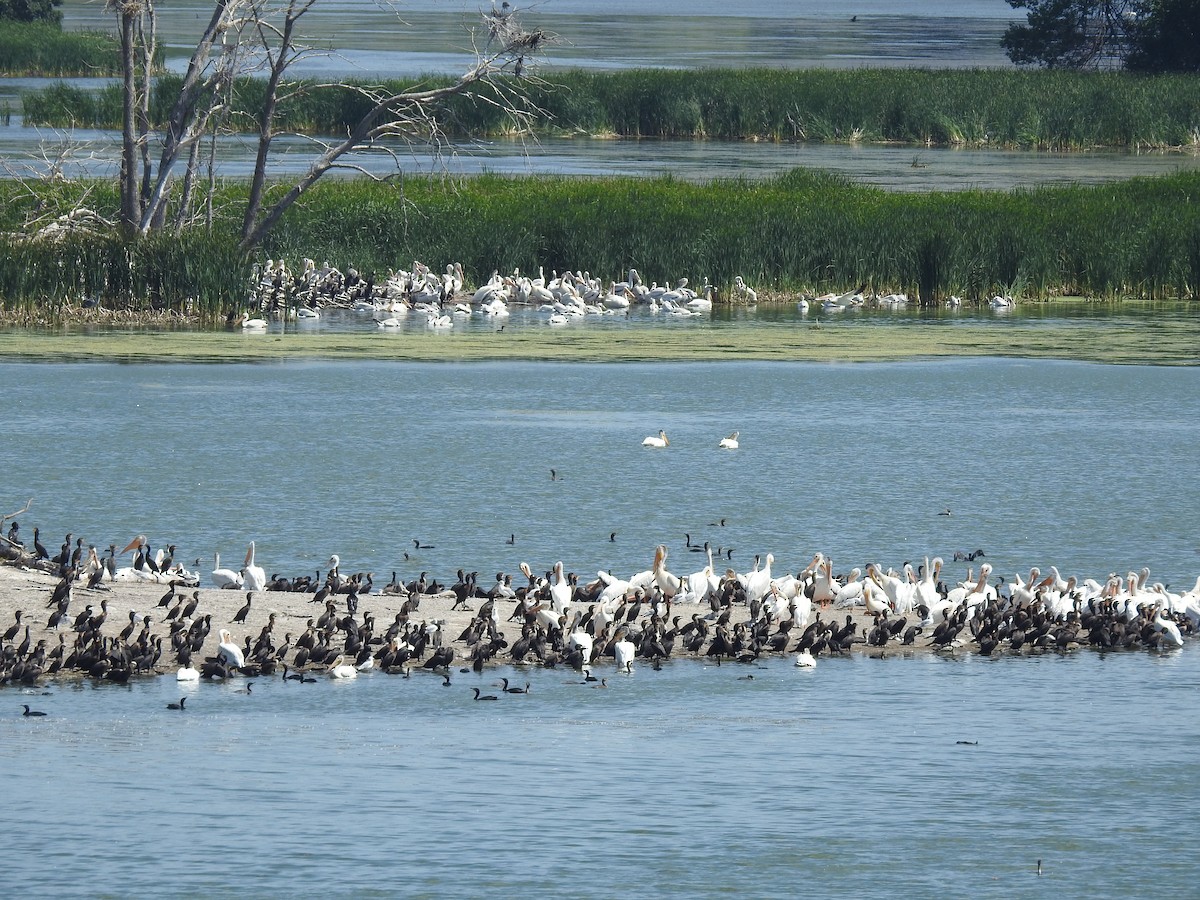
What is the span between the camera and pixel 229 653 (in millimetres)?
15195

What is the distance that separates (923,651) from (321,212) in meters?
28.5

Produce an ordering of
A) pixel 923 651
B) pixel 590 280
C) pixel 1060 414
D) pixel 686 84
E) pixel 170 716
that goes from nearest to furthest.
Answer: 1. pixel 170 716
2. pixel 923 651
3. pixel 1060 414
4. pixel 590 280
5. pixel 686 84

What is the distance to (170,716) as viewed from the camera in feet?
47.2

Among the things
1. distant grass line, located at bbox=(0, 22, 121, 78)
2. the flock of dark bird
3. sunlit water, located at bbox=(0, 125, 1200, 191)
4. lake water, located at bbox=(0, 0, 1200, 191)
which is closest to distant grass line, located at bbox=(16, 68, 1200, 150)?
sunlit water, located at bbox=(0, 125, 1200, 191)

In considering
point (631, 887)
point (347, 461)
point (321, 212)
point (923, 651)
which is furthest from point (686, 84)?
point (631, 887)

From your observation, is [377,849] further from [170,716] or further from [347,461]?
[347,461]

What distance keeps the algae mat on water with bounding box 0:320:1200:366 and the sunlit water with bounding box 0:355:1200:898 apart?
25.3 feet

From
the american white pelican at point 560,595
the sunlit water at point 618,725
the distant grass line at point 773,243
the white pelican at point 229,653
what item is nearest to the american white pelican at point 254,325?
the distant grass line at point 773,243

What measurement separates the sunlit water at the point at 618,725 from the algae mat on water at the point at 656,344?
770 centimetres

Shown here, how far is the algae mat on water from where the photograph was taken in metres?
34.4

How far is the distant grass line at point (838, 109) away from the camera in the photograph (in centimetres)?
7350

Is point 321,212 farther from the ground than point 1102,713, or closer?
farther from the ground

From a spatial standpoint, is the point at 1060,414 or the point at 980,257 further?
the point at 980,257

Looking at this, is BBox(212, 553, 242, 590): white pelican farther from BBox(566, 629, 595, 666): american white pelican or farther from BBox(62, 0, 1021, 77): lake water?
BBox(62, 0, 1021, 77): lake water
